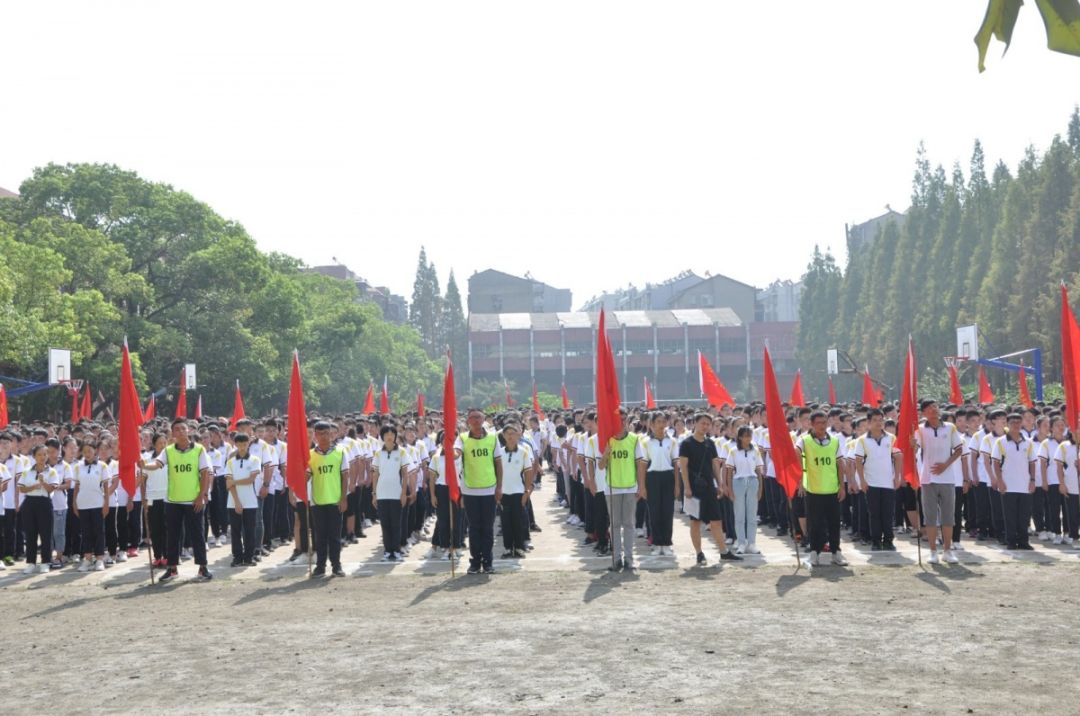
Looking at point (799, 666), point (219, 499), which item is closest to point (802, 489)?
point (799, 666)

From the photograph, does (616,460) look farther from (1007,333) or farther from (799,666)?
(1007,333)

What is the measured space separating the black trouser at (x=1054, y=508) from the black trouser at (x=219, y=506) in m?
11.4

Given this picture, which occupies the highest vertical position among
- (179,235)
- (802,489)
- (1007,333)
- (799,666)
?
(179,235)

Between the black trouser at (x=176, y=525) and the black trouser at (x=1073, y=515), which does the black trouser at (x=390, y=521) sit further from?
the black trouser at (x=1073, y=515)

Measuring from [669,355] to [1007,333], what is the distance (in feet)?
166

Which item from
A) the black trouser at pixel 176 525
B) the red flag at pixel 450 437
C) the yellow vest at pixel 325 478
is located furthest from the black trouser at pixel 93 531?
the red flag at pixel 450 437

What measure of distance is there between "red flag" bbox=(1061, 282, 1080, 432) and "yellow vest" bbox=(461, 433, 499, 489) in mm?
6847

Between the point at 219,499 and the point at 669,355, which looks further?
the point at 669,355

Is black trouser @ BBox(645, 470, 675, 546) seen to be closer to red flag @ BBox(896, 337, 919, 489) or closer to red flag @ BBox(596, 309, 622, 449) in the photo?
red flag @ BBox(596, 309, 622, 449)

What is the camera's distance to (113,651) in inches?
382

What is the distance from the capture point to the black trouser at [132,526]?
16.8 meters

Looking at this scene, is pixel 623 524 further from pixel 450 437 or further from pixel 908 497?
pixel 908 497

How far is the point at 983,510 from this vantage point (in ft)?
53.0

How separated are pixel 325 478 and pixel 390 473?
1663mm
